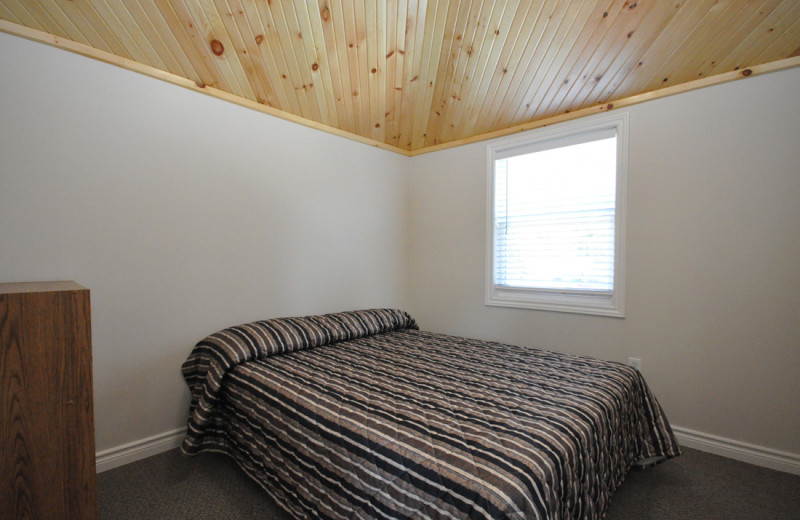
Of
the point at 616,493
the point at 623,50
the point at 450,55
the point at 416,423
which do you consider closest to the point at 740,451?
the point at 616,493

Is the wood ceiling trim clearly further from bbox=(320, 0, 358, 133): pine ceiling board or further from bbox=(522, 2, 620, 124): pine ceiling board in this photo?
bbox=(522, 2, 620, 124): pine ceiling board

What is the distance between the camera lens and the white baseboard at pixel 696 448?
197 cm

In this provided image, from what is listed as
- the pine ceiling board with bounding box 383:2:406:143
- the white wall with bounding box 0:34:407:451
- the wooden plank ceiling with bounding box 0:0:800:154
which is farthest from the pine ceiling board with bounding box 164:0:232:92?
the pine ceiling board with bounding box 383:2:406:143

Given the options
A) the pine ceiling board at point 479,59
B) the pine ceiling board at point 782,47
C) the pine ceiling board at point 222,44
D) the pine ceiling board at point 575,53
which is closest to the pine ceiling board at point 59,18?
the pine ceiling board at point 222,44

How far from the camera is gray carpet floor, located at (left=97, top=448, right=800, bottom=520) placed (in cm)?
165

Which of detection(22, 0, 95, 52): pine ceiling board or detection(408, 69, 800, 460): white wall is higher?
detection(22, 0, 95, 52): pine ceiling board

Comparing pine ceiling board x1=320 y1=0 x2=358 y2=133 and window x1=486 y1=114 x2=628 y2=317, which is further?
window x1=486 y1=114 x2=628 y2=317

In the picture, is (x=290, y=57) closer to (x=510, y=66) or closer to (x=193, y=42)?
(x=193, y=42)

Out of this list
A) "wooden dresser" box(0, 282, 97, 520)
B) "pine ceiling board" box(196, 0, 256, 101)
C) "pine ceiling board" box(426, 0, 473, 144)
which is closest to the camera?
"wooden dresser" box(0, 282, 97, 520)

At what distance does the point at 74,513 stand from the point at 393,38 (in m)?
2.93

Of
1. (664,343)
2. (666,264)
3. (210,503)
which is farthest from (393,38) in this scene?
(210,503)

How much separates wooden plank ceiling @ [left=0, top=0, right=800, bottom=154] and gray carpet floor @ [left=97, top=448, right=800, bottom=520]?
2.22 metres

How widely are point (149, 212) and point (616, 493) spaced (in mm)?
2911

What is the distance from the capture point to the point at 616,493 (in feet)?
5.92
